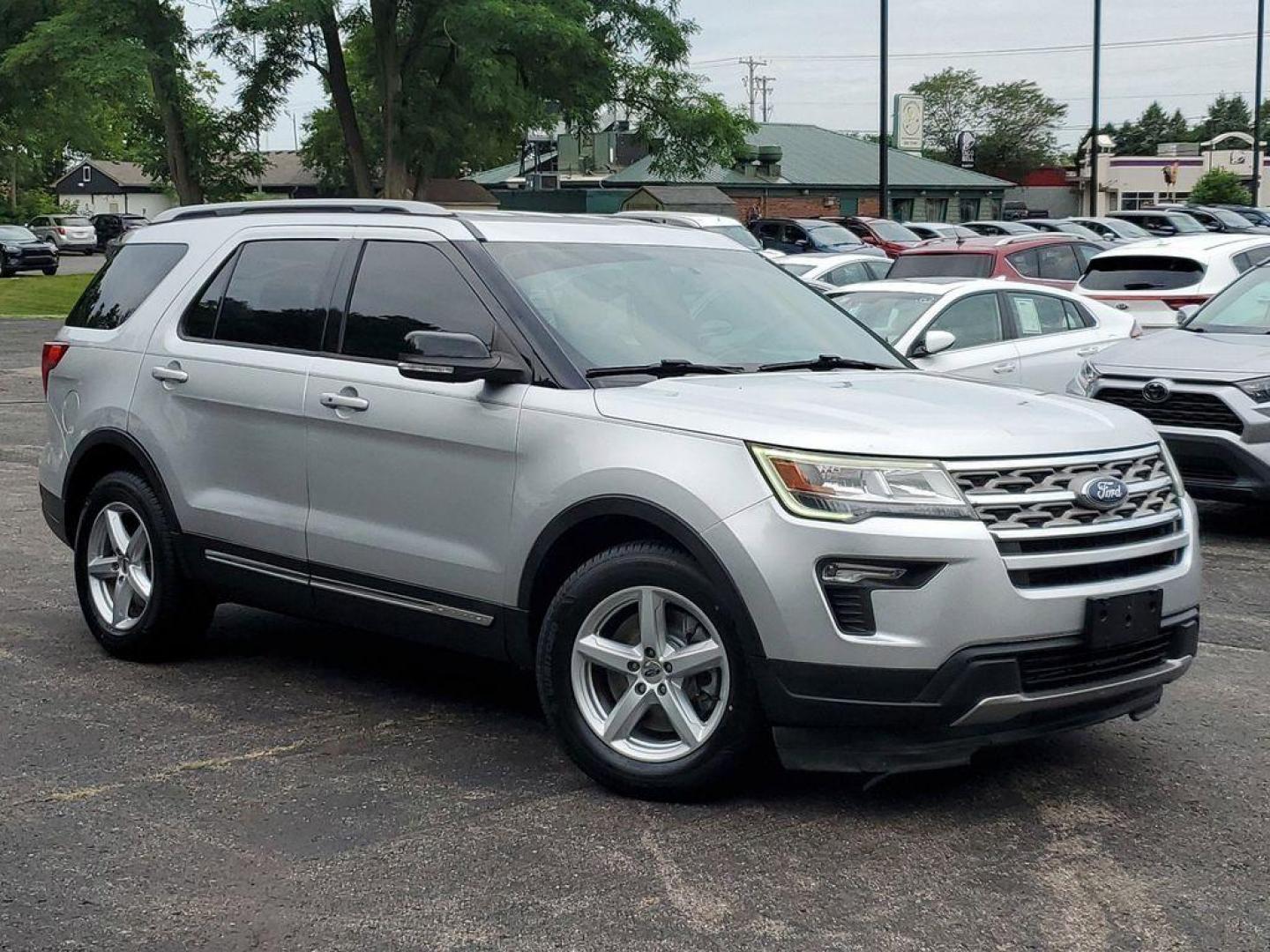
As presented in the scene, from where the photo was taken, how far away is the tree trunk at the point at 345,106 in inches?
1441

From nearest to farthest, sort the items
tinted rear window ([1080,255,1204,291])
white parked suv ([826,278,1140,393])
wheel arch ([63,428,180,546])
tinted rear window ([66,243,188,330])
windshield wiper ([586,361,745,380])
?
windshield wiper ([586,361,745,380]) < wheel arch ([63,428,180,546]) < tinted rear window ([66,243,188,330]) < white parked suv ([826,278,1140,393]) < tinted rear window ([1080,255,1204,291])

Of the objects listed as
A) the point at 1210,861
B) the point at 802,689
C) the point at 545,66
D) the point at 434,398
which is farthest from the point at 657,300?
the point at 545,66

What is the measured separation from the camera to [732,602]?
15.3ft

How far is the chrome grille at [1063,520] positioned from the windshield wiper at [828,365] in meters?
1.18

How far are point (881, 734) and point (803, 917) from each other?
0.70 metres

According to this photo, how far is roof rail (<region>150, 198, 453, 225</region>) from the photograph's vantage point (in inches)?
239

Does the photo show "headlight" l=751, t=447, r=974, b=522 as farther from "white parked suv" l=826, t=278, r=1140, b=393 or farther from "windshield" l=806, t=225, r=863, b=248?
"windshield" l=806, t=225, r=863, b=248

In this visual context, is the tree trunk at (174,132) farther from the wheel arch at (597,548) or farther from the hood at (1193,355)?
the wheel arch at (597,548)

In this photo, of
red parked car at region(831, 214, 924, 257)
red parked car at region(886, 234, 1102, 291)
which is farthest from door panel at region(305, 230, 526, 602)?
red parked car at region(831, 214, 924, 257)

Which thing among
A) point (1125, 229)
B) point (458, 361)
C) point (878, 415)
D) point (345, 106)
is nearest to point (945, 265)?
point (458, 361)

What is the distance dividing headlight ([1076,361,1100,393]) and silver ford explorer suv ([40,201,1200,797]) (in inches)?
178

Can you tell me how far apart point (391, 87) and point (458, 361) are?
32.7 m

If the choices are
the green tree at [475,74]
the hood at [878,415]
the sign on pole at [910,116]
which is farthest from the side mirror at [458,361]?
the sign on pole at [910,116]

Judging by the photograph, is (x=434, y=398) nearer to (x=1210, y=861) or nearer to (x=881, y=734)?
(x=881, y=734)
